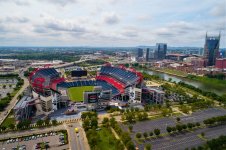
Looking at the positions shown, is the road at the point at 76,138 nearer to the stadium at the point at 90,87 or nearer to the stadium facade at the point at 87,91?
the stadium facade at the point at 87,91

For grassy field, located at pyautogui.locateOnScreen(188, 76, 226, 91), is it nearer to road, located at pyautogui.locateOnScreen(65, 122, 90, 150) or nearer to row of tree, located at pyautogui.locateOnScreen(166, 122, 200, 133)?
row of tree, located at pyautogui.locateOnScreen(166, 122, 200, 133)

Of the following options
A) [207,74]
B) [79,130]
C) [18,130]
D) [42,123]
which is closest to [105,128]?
[79,130]

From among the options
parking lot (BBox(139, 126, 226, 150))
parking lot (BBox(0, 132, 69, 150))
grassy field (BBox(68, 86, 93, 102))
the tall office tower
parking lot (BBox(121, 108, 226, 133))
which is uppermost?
the tall office tower

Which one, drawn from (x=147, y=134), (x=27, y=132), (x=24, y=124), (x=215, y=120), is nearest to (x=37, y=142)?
(x=27, y=132)

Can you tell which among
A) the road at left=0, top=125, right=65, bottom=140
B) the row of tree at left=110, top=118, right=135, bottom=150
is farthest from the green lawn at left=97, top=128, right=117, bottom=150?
the road at left=0, top=125, right=65, bottom=140

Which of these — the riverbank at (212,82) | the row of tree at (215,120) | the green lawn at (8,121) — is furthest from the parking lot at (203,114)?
the green lawn at (8,121)

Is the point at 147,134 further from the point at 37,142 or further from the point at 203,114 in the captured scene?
the point at 203,114
